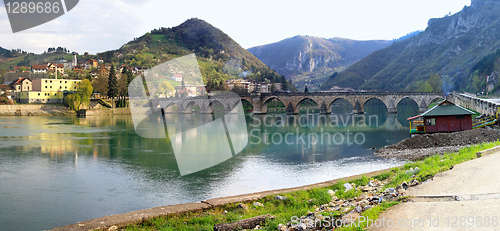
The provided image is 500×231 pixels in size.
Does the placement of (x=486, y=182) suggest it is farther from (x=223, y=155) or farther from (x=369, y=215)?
(x=223, y=155)

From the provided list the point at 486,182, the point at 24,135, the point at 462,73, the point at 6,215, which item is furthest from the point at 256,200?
the point at 462,73

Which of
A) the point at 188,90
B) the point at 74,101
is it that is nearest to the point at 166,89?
the point at 188,90

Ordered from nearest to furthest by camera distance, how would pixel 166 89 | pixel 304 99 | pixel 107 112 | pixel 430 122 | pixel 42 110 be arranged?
1. pixel 430 122
2. pixel 42 110
3. pixel 107 112
4. pixel 304 99
5. pixel 166 89

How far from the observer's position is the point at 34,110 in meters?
64.9

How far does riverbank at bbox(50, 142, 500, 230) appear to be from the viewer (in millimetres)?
7953

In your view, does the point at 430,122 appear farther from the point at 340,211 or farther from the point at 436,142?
the point at 340,211

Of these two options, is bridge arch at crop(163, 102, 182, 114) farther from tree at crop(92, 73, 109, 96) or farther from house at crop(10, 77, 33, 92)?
house at crop(10, 77, 33, 92)

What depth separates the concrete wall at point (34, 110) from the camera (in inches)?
2475

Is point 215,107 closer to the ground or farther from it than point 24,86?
closer to the ground

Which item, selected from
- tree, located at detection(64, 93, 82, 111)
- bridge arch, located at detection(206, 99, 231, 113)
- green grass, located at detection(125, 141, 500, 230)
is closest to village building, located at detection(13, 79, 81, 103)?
tree, located at detection(64, 93, 82, 111)

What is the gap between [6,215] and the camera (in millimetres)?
11734

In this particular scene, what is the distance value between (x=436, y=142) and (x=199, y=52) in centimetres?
14717

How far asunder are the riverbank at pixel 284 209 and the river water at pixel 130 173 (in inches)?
122

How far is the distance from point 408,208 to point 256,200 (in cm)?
443
